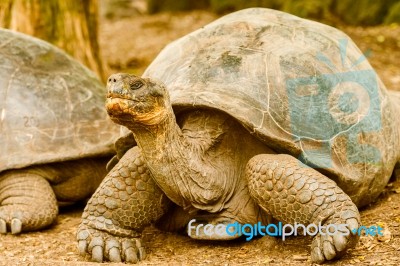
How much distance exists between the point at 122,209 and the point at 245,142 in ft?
2.64

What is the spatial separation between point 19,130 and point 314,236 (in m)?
2.36

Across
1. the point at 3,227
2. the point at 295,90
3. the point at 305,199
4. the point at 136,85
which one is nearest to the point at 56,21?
the point at 3,227

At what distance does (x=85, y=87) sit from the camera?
568 cm

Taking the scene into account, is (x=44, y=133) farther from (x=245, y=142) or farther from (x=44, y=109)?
(x=245, y=142)

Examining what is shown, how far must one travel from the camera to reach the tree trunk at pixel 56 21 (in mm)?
6988

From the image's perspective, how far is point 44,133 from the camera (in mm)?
5250

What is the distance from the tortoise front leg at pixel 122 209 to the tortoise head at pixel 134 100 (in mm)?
558

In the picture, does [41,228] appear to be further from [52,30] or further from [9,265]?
[52,30]

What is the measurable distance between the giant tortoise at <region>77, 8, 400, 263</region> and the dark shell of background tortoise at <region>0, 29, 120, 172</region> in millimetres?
995

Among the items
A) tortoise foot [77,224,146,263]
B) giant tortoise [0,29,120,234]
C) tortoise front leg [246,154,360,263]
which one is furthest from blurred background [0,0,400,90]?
tortoise front leg [246,154,360,263]

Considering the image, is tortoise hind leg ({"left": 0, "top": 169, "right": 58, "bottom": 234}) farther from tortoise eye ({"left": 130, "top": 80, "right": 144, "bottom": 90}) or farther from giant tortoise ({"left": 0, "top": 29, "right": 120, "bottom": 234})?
tortoise eye ({"left": 130, "top": 80, "right": 144, "bottom": 90})

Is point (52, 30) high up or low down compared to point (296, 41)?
up

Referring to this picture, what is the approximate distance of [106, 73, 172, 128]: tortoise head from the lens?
3.53 meters

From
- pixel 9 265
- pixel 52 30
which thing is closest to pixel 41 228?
pixel 9 265
